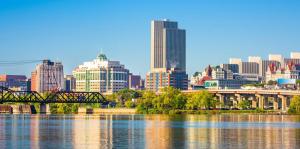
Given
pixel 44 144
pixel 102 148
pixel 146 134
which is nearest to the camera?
pixel 102 148

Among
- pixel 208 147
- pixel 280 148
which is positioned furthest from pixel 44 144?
pixel 280 148

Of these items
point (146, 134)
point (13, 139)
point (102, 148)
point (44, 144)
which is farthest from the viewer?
point (146, 134)

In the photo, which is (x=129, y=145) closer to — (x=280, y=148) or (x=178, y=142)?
(x=178, y=142)

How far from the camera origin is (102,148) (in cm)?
7144

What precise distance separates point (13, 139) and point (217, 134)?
22.9m

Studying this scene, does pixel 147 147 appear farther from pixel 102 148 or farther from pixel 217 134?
pixel 217 134

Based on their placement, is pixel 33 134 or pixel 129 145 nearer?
pixel 129 145

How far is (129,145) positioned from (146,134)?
1700 centimetres

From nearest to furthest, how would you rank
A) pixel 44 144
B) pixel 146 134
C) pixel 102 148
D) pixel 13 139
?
pixel 102 148 → pixel 44 144 → pixel 13 139 → pixel 146 134

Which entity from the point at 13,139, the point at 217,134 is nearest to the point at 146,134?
the point at 217,134

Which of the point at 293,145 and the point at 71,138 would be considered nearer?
the point at 293,145

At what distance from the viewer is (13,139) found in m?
83.6

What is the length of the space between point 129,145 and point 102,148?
14.8 feet

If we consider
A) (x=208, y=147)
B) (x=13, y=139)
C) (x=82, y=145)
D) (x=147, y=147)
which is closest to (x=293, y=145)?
(x=208, y=147)
